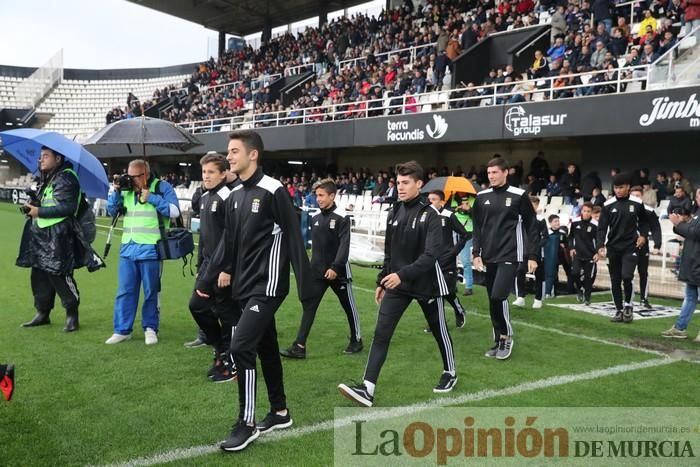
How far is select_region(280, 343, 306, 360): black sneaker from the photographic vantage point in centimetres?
614

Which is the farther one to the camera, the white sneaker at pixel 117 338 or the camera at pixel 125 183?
the white sneaker at pixel 117 338

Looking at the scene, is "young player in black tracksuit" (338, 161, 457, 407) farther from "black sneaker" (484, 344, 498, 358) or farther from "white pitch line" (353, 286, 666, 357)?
"white pitch line" (353, 286, 666, 357)

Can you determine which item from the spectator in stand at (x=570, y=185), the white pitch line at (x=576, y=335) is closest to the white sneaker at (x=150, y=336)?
the white pitch line at (x=576, y=335)

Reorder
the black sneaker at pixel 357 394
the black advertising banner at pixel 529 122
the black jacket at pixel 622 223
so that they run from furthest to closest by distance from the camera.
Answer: the black advertising banner at pixel 529 122, the black jacket at pixel 622 223, the black sneaker at pixel 357 394

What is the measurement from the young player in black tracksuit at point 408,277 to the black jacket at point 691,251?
3.62 metres

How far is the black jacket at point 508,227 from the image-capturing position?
6.31 m

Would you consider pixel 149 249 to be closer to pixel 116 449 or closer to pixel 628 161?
pixel 116 449

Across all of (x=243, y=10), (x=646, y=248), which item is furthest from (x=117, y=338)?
(x=243, y=10)

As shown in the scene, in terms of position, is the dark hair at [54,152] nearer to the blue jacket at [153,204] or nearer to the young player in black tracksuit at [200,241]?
the blue jacket at [153,204]

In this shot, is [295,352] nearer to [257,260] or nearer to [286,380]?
[286,380]

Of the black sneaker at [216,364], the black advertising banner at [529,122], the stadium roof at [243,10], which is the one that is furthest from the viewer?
the stadium roof at [243,10]

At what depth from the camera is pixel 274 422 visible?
4191mm

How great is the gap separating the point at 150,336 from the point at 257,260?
3081 millimetres

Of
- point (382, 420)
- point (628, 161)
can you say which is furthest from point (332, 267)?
point (628, 161)
